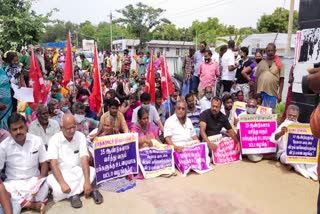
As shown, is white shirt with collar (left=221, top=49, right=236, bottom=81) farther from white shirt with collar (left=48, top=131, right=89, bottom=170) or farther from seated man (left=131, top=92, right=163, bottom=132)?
white shirt with collar (left=48, top=131, right=89, bottom=170)

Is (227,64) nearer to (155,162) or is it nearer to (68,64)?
(68,64)

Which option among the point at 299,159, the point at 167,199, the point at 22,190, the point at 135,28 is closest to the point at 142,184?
the point at 167,199

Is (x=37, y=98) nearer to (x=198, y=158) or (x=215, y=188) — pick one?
(x=198, y=158)

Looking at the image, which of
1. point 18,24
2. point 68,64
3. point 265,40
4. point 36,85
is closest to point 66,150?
point 36,85

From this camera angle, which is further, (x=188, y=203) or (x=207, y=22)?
(x=207, y=22)

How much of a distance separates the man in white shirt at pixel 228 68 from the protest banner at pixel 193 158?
12.7ft

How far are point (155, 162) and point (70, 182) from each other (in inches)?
53.3

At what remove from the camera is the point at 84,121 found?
6074 mm

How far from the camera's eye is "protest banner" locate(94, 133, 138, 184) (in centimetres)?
451

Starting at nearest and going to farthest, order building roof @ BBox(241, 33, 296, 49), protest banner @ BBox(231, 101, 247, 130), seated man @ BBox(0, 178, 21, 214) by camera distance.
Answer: seated man @ BBox(0, 178, 21, 214)
protest banner @ BBox(231, 101, 247, 130)
building roof @ BBox(241, 33, 296, 49)

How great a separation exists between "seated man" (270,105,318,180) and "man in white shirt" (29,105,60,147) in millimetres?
3534

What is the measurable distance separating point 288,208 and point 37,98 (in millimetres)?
4471

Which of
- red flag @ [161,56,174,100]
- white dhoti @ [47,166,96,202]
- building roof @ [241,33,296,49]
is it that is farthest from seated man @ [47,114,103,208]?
building roof @ [241,33,296,49]

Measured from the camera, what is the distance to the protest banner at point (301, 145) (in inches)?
197
